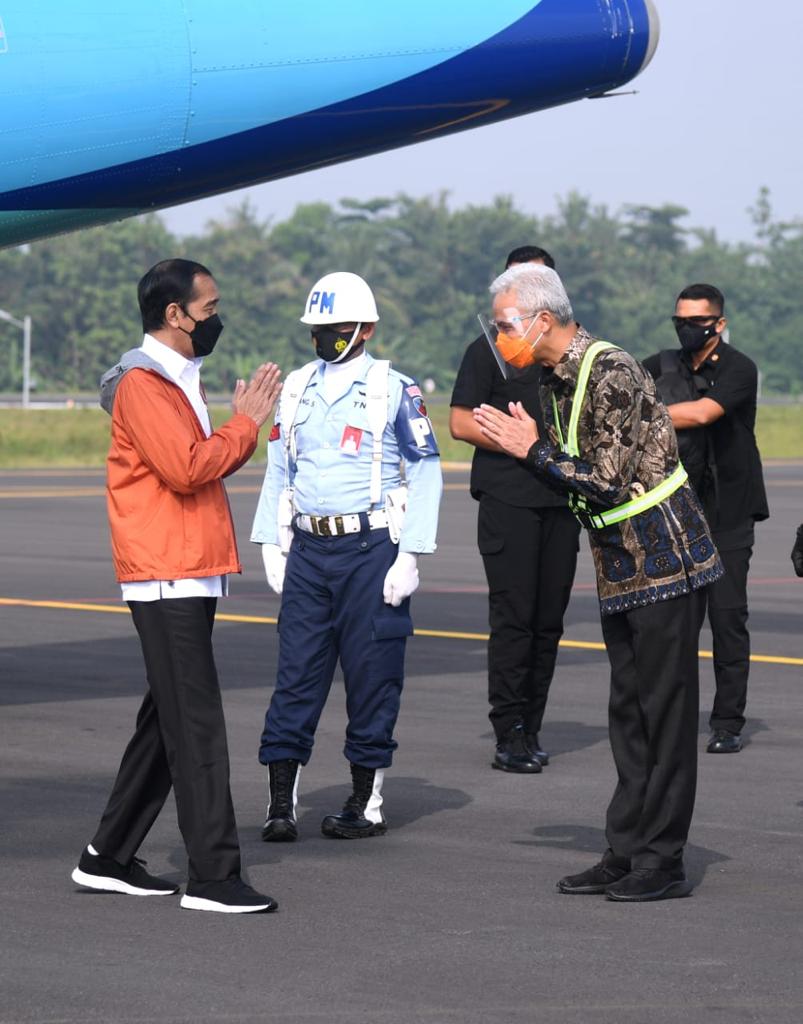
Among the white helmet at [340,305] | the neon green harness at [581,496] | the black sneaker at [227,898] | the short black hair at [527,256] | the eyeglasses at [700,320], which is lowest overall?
the black sneaker at [227,898]

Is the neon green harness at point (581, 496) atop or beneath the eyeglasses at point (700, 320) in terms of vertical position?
beneath

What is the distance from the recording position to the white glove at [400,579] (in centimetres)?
805

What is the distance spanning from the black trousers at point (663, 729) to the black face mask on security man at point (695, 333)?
143 inches

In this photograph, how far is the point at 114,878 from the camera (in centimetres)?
699

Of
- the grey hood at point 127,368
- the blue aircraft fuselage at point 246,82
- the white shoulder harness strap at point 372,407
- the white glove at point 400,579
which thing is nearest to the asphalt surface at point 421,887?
the white glove at point 400,579

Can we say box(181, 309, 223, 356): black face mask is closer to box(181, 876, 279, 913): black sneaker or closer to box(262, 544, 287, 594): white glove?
box(262, 544, 287, 594): white glove

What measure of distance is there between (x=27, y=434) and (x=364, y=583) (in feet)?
185

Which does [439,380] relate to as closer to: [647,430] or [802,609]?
[802,609]

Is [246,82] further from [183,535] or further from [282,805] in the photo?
[183,535]

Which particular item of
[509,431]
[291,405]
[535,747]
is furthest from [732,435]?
[509,431]

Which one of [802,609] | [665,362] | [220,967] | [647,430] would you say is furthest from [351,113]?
[802,609]

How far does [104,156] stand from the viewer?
9.79 meters

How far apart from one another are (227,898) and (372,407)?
89.8 inches

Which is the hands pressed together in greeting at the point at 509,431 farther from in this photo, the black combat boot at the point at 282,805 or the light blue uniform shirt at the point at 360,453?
the black combat boot at the point at 282,805
